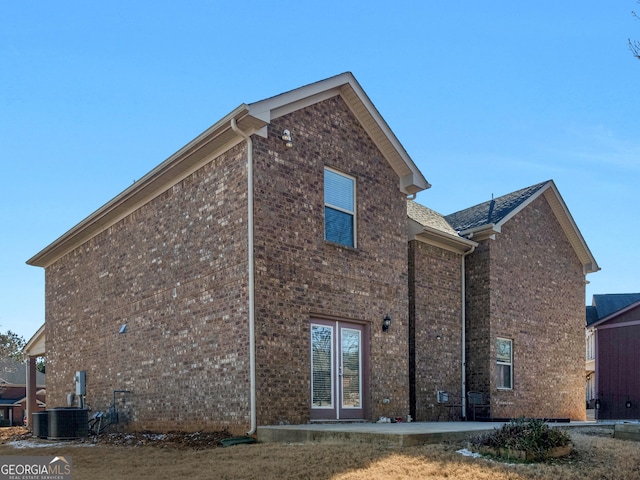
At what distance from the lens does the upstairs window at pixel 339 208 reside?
1327 cm

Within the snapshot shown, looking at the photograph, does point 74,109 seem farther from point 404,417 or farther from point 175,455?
point 404,417

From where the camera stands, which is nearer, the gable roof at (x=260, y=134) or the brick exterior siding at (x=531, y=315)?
the gable roof at (x=260, y=134)

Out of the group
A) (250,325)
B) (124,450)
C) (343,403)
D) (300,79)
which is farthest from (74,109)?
(343,403)

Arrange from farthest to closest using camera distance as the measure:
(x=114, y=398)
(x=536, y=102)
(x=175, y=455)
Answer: (x=114, y=398) < (x=536, y=102) < (x=175, y=455)

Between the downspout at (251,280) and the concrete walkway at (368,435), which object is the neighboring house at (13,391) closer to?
the downspout at (251,280)

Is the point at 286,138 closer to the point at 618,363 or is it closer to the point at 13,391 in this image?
the point at 618,363

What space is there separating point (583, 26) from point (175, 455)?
29.4 ft

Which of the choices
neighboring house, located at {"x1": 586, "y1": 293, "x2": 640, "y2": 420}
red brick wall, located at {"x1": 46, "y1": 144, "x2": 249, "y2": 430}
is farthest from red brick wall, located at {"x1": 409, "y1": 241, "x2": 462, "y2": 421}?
neighboring house, located at {"x1": 586, "y1": 293, "x2": 640, "y2": 420}

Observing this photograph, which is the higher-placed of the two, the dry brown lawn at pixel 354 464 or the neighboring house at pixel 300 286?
the neighboring house at pixel 300 286

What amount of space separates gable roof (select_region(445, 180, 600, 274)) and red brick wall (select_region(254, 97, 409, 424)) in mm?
3217

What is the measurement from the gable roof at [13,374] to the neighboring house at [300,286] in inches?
1053

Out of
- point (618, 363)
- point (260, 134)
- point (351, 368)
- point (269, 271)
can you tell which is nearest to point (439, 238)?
point (351, 368)

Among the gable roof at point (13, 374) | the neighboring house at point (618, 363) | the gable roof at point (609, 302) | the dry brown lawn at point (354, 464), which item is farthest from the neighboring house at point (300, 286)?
the gable roof at point (13, 374)

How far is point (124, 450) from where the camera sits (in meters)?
11.6
